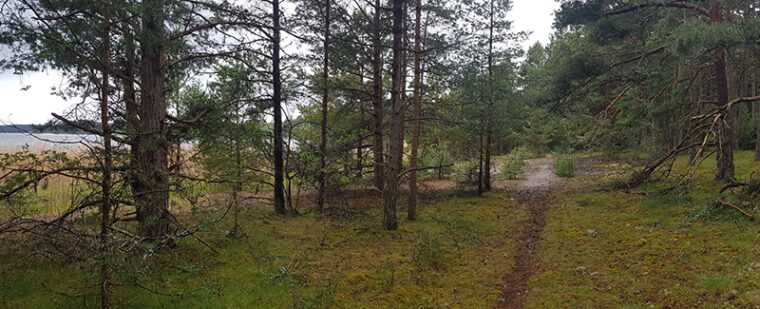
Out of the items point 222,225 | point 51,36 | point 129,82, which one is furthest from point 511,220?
point 51,36

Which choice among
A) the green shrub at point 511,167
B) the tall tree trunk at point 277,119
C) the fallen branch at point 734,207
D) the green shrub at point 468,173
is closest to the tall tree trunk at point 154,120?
the tall tree trunk at point 277,119

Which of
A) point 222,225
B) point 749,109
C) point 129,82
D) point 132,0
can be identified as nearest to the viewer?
point 132,0

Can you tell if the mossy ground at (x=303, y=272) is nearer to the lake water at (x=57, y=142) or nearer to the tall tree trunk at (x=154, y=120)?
the tall tree trunk at (x=154, y=120)

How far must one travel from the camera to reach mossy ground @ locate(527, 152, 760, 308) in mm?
5547

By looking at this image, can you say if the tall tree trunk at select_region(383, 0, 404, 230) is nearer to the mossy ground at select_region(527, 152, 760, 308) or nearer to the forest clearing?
the forest clearing

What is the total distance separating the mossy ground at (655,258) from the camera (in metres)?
5.55

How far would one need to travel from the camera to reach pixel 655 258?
7336mm

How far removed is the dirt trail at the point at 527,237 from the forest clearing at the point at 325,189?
69 millimetres

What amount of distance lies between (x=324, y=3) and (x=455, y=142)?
9604mm

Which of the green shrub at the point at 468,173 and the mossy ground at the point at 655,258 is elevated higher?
the green shrub at the point at 468,173

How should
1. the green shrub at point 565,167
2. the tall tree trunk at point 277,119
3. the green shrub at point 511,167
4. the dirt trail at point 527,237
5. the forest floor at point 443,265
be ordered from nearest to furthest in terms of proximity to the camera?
the forest floor at point 443,265, the dirt trail at point 527,237, the tall tree trunk at point 277,119, the green shrub at point 511,167, the green shrub at point 565,167

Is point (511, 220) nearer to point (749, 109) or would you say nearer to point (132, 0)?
point (132, 0)

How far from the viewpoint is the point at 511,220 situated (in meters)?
12.9

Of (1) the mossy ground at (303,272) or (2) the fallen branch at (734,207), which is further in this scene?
(2) the fallen branch at (734,207)
